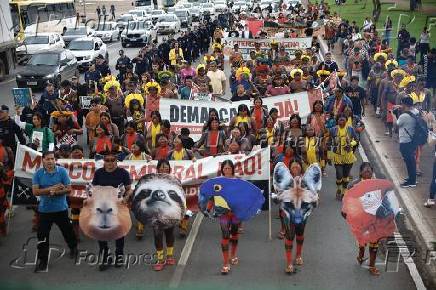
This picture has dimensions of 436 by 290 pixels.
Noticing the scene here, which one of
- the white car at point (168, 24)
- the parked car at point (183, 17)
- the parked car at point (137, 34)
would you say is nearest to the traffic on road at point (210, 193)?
the parked car at point (137, 34)

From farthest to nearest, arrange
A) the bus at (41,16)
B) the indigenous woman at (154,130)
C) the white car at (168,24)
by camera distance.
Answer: the white car at (168,24) < the bus at (41,16) < the indigenous woman at (154,130)

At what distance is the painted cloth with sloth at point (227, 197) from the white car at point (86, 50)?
2333 cm

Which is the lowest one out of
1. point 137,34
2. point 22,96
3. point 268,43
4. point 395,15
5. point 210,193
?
point 395,15

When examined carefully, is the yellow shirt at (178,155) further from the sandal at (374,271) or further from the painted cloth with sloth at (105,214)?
the sandal at (374,271)

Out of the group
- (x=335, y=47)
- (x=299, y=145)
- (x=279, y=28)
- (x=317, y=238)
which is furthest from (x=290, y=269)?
(x=335, y=47)

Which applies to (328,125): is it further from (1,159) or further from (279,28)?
(279,28)

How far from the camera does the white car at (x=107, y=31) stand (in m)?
45.0

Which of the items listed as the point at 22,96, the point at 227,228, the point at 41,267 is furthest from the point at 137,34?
the point at 227,228

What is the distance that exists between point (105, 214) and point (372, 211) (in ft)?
10.5

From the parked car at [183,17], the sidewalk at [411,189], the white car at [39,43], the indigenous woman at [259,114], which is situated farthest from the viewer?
the parked car at [183,17]

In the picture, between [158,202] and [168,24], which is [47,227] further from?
[168,24]

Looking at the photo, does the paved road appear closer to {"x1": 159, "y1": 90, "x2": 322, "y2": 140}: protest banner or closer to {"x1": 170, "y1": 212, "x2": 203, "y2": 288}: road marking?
{"x1": 170, "y1": 212, "x2": 203, "y2": 288}: road marking

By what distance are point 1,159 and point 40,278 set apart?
2.44 metres

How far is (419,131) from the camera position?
1255 centimetres
